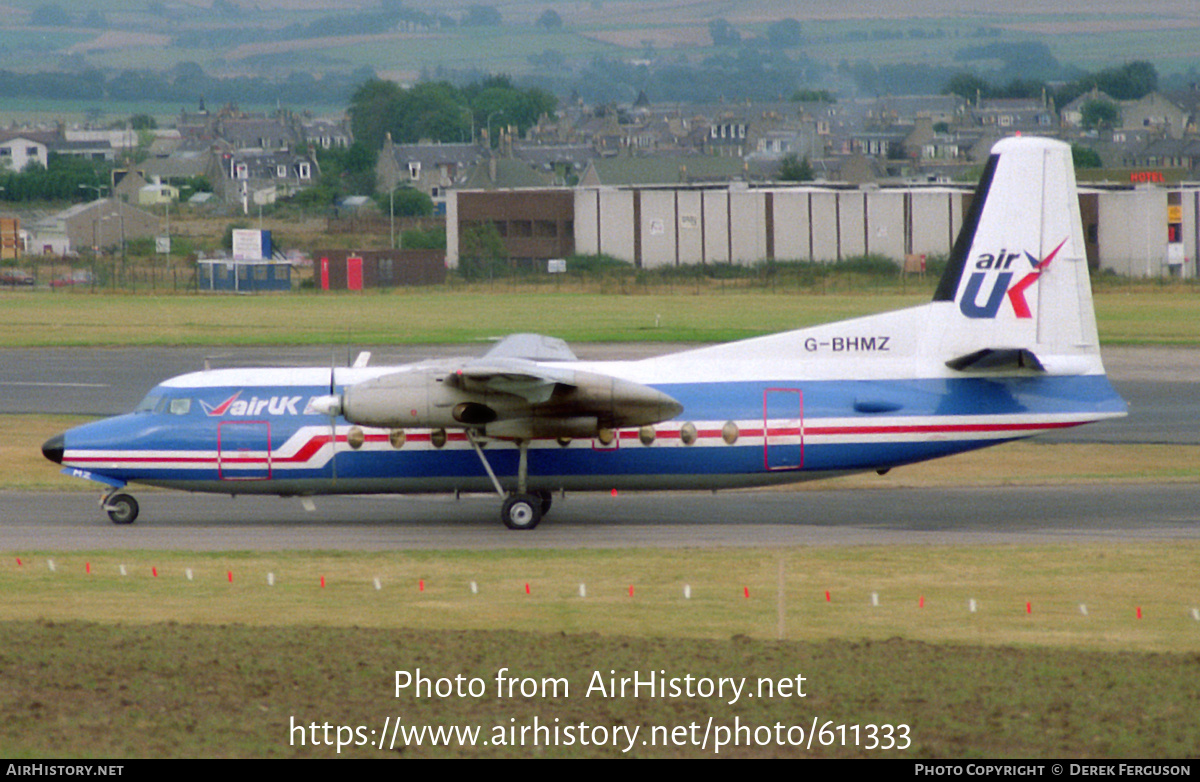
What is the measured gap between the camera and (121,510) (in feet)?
87.6

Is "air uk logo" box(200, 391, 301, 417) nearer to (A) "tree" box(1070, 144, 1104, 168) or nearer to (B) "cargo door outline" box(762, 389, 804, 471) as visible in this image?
(B) "cargo door outline" box(762, 389, 804, 471)

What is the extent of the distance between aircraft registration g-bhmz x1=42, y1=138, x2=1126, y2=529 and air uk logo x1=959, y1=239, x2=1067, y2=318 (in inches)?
1.0

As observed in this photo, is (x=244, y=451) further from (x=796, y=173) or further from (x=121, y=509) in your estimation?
(x=796, y=173)

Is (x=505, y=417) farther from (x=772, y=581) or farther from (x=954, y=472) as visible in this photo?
(x=954, y=472)

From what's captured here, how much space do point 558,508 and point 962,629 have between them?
40.0 ft

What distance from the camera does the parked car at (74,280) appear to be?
9915 cm

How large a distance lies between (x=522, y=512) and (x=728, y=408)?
4342 millimetres

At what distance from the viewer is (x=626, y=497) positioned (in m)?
30.1

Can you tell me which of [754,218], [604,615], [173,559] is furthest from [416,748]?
[754,218]

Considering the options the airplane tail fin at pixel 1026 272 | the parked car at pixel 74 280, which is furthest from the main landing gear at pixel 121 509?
the parked car at pixel 74 280

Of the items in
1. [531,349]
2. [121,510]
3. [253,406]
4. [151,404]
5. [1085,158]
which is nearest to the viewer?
[253,406]

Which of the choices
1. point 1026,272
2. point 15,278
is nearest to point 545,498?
point 1026,272

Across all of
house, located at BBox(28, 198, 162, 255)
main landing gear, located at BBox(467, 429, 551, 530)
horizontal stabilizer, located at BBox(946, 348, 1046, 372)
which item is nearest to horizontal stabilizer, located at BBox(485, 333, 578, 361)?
main landing gear, located at BBox(467, 429, 551, 530)

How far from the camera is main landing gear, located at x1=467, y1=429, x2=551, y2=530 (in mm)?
25734
